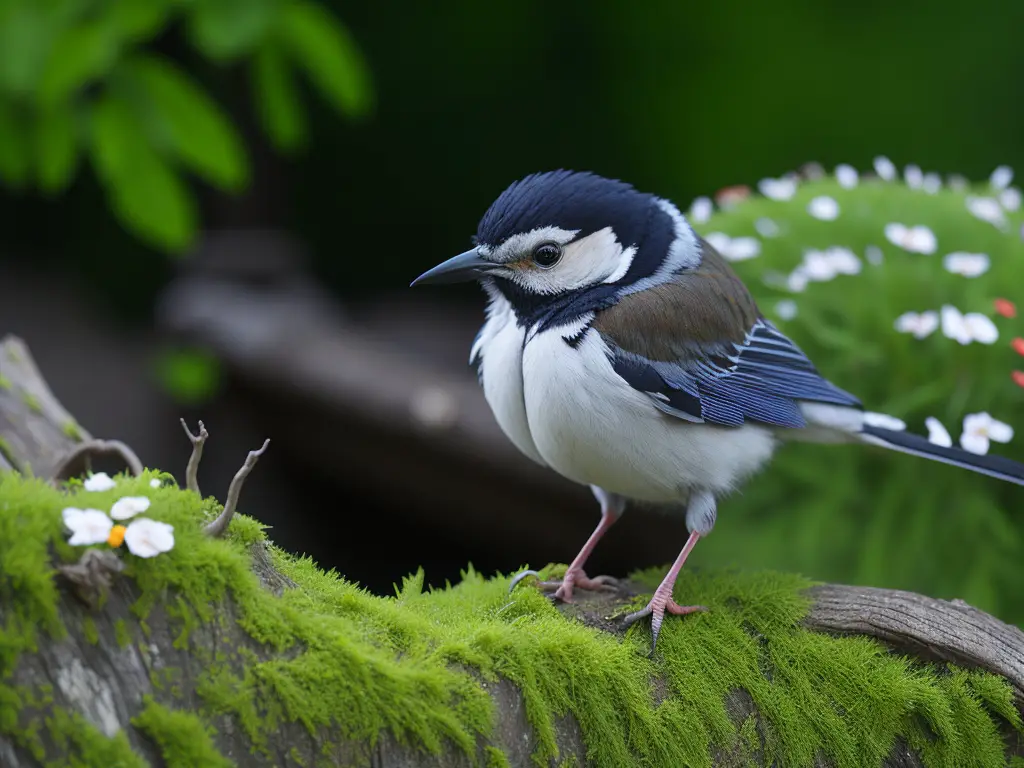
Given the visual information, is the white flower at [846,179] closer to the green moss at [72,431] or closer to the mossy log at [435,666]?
the mossy log at [435,666]

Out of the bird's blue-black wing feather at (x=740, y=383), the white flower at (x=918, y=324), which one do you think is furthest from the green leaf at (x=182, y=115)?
the white flower at (x=918, y=324)

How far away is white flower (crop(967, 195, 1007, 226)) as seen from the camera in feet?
10.6

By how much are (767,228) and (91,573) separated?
2.29 m

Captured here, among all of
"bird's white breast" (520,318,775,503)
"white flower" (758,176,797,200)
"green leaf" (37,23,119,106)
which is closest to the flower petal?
"bird's white breast" (520,318,775,503)

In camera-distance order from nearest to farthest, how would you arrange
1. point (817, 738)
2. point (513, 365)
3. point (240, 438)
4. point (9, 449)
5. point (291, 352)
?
point (817, 738) → point (513, 365) → point (9, 449) → point (291, 352) → point (240, 438)

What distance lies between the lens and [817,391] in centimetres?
242

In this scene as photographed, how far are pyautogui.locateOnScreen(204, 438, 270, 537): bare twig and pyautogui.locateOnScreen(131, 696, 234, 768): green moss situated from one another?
26 centimetres

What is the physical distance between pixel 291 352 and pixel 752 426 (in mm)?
3224

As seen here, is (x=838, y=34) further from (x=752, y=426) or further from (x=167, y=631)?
(x=167, y=631)

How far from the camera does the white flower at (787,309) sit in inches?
118

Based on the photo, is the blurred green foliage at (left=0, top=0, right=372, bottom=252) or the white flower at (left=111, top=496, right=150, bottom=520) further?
the blurred green foliage at (left=0, top=0, right=372, bottom=252)

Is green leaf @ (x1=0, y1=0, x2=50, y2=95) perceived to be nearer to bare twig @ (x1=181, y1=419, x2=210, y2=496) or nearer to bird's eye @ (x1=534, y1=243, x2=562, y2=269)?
bird's eye @ (x1=534, y1=243, x2=562, y2=269)

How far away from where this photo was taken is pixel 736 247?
3.14 metres

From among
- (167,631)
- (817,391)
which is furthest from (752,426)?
(167,631)
